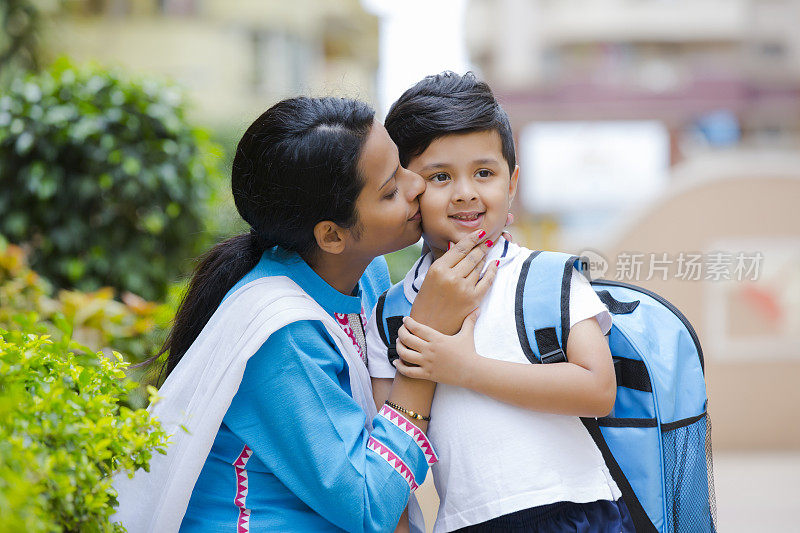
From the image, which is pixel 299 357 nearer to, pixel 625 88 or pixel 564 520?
pixel 564 520

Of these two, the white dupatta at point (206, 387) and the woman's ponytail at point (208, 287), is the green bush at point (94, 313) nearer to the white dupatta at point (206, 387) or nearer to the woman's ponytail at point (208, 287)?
the woman's ponytail at point (208, 287)

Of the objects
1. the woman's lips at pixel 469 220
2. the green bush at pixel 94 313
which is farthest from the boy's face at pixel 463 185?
the green bush at pixel 94 313

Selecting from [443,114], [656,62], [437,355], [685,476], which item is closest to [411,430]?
[437,355]

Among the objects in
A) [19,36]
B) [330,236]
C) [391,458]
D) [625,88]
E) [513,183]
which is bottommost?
[625,88]

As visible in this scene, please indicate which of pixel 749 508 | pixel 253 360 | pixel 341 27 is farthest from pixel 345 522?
pixel 341 27

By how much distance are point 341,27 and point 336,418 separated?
15.7 metres

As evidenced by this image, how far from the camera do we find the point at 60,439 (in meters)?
1.21

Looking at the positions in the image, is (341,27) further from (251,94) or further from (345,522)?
(345,522)

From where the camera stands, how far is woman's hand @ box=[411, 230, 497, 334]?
5.43 ft

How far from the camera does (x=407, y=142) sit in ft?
6.08

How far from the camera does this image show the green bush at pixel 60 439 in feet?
3.40

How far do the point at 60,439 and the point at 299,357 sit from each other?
0.50 metres

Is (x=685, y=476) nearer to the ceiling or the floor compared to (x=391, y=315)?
nearer to the floor

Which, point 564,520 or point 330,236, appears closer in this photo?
point 564,520
